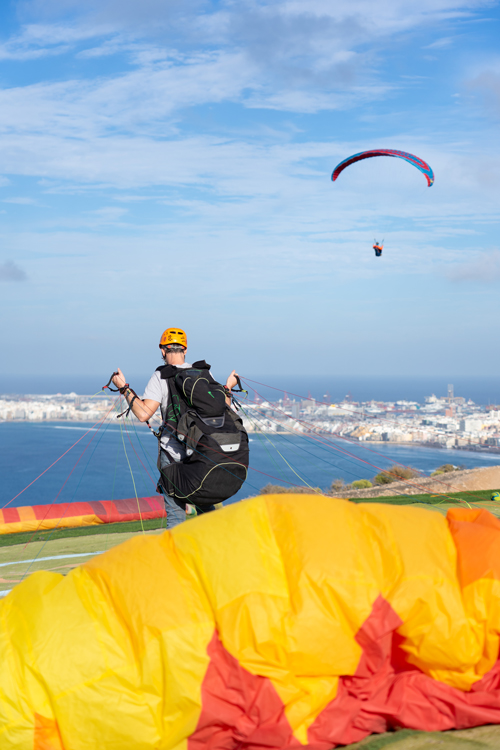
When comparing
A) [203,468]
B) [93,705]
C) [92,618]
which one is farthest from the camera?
[203,468]

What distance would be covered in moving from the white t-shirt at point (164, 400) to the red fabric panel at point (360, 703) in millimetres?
2088

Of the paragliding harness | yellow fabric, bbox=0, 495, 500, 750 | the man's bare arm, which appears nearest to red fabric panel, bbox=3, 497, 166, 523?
the man's bare arm

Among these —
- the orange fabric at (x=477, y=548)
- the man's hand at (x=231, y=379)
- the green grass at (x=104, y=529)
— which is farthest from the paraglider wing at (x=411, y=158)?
the orange fabric at (x=477, y=548)

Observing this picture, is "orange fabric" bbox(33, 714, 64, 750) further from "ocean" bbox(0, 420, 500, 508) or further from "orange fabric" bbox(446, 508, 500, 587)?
"ocean" bbox(0, 420, 500, 508)

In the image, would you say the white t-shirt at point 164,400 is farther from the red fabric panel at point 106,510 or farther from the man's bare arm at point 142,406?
the red fabric panel at point 106,510

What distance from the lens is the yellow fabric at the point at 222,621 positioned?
1.67 metres

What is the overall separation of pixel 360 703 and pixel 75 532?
5.02 metres

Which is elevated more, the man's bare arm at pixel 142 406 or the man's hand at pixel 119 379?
the man's hand at pixel 119 379

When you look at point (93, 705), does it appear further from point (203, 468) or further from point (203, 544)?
point (203, 468)

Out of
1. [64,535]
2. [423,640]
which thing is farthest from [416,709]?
[64,535]

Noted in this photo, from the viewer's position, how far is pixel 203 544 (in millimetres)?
1836

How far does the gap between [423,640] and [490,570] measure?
31 centimetres

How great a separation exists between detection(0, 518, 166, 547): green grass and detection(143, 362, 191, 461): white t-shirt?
2549 mm

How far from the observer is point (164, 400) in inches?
151
